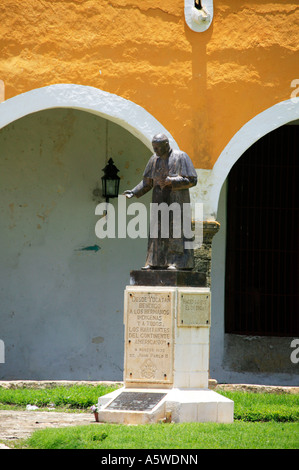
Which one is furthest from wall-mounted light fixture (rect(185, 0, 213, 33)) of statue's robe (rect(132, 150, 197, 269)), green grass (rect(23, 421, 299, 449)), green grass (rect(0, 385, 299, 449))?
green grass (rect(23, 421, 299, 449))

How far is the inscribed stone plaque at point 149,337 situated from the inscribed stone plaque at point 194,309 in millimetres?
81

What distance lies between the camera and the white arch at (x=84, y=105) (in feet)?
30.8

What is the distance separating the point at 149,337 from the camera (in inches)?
286

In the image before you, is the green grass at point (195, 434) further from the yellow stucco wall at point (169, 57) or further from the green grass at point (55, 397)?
the yellow stucco wall at point (169, 57)

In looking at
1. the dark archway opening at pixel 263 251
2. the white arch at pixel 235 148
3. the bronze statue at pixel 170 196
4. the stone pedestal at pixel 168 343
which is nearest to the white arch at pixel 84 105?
the white arch at pixel 235 148

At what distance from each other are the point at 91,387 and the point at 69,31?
3.55m

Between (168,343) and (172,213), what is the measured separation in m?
1.04

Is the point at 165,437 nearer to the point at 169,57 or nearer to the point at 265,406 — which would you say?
the point at 265,406

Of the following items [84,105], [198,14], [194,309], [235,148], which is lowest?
[194,309]

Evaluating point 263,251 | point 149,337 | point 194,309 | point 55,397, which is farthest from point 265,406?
point 263,251

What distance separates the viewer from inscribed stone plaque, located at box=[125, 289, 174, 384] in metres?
7.21

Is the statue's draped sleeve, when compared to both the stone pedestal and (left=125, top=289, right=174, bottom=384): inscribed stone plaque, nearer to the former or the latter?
the stone pedestal

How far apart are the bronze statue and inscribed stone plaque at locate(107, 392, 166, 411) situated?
1.01m

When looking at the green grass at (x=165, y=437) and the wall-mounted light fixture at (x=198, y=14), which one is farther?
the wall-mounted light fixture at (x=198, y=14)
